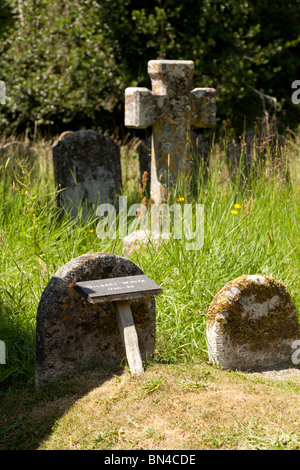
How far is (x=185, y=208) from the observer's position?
4.95 metres

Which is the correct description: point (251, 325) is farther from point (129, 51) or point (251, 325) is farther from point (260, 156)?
point (129, 51)

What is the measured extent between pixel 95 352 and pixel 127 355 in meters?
0.25

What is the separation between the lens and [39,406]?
3367mm

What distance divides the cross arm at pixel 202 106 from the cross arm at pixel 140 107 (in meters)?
0.46

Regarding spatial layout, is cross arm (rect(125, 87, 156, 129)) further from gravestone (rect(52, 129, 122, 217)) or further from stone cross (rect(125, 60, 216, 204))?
gravestone (rect(52, 129, 122, 217))

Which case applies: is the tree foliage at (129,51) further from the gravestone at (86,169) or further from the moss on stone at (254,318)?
the moss on stone at (254,318)

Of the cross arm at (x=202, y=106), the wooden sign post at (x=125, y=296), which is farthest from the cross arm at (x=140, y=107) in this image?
the wooden sign post at (x=125, y=296)

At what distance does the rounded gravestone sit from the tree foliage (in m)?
5.72

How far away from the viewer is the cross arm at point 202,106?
5750mm

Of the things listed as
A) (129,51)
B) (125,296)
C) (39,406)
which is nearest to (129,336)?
(125,296)

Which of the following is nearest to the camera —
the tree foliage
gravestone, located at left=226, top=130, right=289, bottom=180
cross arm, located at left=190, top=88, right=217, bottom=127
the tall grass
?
the tall grass

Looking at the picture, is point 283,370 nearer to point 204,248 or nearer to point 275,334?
point 275,334

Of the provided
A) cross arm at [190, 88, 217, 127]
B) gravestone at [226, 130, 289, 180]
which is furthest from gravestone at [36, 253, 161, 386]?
cross arm at [190, 88, 217, 127]

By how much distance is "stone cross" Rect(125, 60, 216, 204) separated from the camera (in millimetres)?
5445
